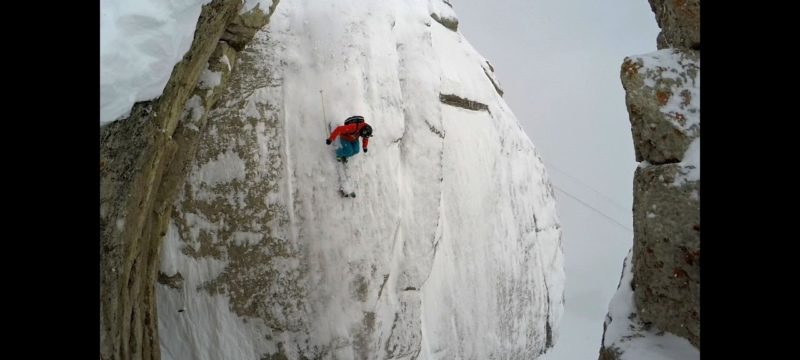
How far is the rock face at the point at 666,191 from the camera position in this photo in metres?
2.63

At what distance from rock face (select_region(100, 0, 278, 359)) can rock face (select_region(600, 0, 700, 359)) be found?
3.04m

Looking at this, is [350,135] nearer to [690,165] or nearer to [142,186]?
[142,186]

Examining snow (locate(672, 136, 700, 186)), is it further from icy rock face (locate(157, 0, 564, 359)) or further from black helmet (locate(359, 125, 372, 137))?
icy rock face (locate(157, 0, 564, 359))

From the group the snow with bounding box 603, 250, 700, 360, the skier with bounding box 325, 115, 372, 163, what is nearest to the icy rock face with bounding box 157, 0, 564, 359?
the skier with bounding box 325, 115, 372, 163

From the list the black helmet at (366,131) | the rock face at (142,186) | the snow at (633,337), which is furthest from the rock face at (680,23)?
the black helmet at (366,131)

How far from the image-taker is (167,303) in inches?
251

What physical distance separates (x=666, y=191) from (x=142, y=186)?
3345 mm

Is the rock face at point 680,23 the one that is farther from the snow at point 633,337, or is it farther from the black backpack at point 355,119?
the black backpack at point 355,119

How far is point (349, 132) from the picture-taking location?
21.6ft

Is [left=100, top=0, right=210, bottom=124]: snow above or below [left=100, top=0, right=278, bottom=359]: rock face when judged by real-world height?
above

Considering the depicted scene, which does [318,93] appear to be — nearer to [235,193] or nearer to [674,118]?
[235,193]

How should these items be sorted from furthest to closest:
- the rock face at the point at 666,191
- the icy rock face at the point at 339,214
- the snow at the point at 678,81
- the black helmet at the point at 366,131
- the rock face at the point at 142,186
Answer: the black helmet at the point at 366,131
the icy rock face at the point at 339,214
the rock face at the point at 142,186
the snow at the point at 678,81
the rock face at the point at 666,191

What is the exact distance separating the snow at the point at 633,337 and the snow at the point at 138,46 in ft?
10.1

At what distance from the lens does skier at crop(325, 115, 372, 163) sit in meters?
6.51
